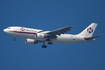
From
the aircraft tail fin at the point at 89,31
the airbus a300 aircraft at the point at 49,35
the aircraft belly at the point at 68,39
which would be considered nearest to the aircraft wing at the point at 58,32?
the airbus a300 aircraft at the point at 49,35

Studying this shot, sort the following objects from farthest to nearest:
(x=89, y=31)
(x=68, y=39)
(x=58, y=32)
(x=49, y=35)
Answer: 1. (x=89, y=31)
2. (x=68, y=39)
3. (x=49, y=35)
4. (x=58, y=32)

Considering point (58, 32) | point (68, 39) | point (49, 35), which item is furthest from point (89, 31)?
point (49, 35)

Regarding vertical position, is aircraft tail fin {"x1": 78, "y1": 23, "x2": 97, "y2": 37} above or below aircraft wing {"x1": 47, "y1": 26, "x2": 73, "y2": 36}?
above

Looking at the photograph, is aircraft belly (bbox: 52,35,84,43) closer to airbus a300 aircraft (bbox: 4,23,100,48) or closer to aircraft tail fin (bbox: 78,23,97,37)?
airbus a300 aircraft (bbox: 4,23,100,48)

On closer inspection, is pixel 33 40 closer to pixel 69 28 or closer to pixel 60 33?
pixel 60 33

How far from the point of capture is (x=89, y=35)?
51.4 meters

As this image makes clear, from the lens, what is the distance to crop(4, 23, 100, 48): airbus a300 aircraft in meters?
45.1

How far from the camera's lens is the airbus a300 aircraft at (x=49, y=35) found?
45125 mm

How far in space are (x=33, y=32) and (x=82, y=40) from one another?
1341 centimetres

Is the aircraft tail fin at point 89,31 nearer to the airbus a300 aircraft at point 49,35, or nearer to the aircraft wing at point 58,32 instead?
the airbus a300 aircraft at point 49,35

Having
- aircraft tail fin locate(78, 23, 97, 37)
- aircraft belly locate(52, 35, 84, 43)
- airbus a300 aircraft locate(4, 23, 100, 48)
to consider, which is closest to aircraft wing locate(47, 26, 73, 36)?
airbus a300 aircraft locate(4, 23, 100, 48)

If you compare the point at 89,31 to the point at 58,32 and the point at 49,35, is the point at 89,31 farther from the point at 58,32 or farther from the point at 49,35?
the point at 49,35

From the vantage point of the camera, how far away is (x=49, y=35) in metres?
46.8

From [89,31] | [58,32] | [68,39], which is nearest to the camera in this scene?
[58,32]
